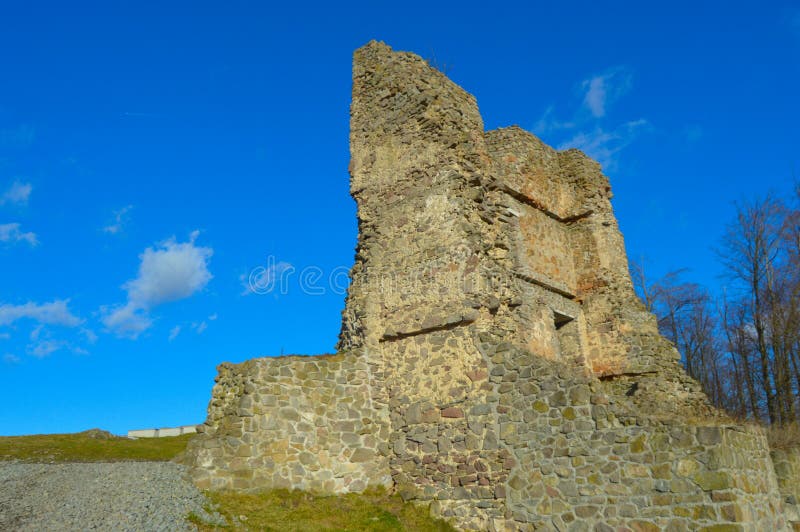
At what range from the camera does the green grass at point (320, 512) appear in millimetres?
9695

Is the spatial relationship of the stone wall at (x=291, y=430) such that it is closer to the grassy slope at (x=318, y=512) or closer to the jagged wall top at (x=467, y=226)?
the grassy slope at (x=318, y=512)

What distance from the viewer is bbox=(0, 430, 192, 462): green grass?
48.4ft

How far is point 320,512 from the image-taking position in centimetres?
1040

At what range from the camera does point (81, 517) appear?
8.41m

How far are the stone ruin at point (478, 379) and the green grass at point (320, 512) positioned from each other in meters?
0.27

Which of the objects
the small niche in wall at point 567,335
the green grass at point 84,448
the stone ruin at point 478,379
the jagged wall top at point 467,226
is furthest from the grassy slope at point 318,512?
the small niche in wall at point 567,335

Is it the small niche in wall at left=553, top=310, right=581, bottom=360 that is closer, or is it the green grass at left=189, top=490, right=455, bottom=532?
the green grass at left=189, top=490, right=455, bottom=532

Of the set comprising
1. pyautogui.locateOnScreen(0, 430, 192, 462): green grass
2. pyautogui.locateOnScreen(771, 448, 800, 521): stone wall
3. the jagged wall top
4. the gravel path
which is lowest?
pyautogui.locateOnScreen(771, 448, 800, 521): stone wall

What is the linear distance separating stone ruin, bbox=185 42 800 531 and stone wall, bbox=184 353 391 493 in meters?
0.03

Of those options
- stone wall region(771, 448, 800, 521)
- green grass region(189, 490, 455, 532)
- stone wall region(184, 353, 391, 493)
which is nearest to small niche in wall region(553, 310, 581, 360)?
stone wall region(771, 448, 800, 521)

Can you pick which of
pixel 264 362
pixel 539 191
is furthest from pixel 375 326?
pixel 539 191

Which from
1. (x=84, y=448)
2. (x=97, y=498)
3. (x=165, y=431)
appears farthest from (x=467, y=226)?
(x=165, y=431)

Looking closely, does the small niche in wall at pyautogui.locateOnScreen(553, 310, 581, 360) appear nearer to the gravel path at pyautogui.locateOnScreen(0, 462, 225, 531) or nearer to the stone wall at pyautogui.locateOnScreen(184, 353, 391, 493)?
the stone wall at pyautogui.locateOnScreen(184, 353, 391, 493)

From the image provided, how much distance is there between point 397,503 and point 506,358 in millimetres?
3214
